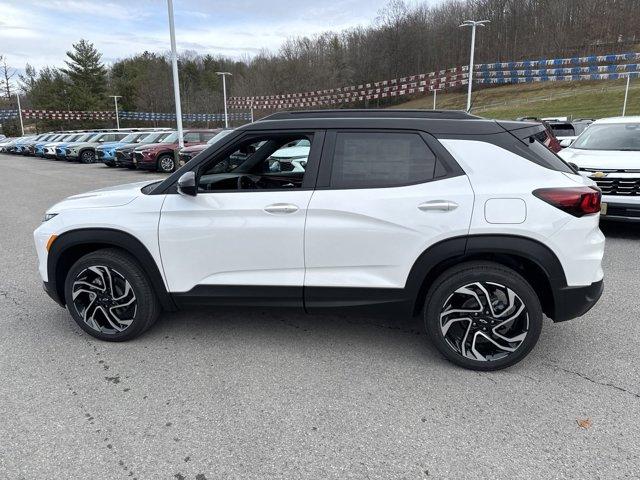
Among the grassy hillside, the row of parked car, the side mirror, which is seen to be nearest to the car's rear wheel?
the row of parked car

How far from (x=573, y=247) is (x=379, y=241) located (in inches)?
49.0

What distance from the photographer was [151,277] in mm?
3547

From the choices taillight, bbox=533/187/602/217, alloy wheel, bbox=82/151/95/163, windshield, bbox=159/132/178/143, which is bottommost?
alloy wheel, bbox=82/151/95/163

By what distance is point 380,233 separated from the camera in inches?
124

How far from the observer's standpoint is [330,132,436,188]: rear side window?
10.4 feet

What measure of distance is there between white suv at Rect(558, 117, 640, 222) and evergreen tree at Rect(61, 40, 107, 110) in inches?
2803

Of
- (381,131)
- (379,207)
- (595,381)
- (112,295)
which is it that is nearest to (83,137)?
(112,295)

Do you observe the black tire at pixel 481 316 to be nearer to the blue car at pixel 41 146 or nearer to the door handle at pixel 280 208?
the door handle at pixel 280 208

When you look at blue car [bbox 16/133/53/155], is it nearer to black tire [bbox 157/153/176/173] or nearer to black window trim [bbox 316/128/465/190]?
black tire [bbox 157/153/176/173]

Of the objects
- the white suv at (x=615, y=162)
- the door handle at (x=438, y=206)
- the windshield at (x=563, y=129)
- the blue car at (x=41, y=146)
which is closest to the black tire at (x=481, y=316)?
the door handle at (x=438, y=206)

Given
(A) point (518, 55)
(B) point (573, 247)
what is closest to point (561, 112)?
(A) point (518, 55)

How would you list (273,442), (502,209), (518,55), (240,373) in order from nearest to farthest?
(273,442) → (502,209) → (240,373) → (518,55)

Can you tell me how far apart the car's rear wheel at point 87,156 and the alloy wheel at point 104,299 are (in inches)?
1022

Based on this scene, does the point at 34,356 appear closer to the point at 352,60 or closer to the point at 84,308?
the point at 84,308
